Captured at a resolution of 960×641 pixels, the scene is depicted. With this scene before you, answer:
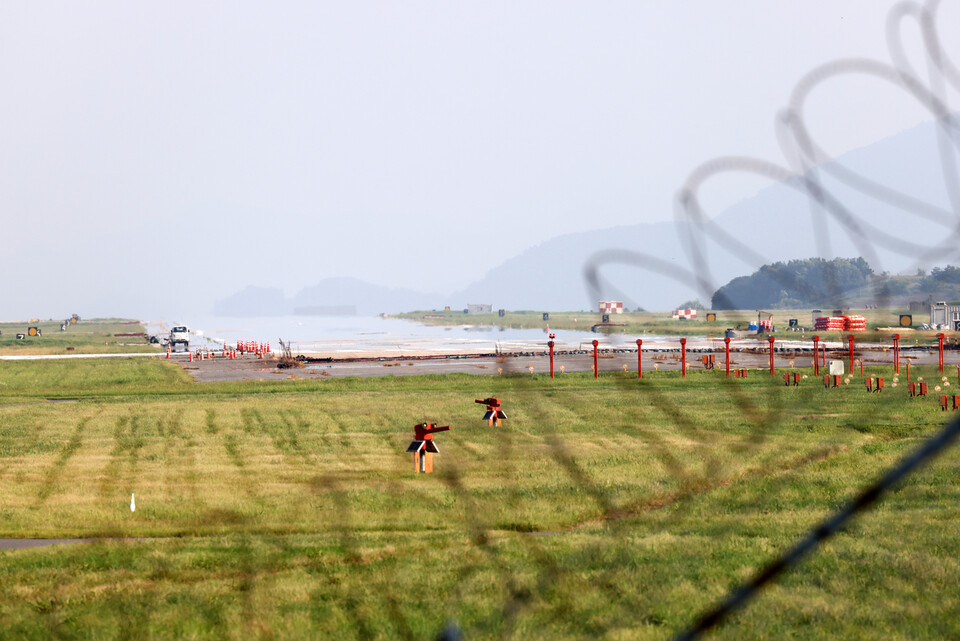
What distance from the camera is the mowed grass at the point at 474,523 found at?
41.7 feet

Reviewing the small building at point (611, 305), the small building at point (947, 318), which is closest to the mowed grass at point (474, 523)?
the small building at point (611, 305)

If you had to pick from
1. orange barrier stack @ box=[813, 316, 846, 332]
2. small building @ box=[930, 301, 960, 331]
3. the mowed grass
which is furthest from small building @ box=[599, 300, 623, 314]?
small building @ box=[930, 301, 960, 331]

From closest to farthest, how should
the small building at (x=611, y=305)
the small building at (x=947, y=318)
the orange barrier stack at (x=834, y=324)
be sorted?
the small building at (x=611, y=305) < the orange barrier stack at (x=834, y=324) < the small building at (x=947, y=318)

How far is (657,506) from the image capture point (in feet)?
70.1

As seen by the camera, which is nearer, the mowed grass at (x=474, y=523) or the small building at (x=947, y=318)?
the mowed grass at (x=474, y=523)

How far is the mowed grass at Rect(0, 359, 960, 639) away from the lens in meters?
12.7

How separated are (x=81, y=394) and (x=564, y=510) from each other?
44033 millimetres

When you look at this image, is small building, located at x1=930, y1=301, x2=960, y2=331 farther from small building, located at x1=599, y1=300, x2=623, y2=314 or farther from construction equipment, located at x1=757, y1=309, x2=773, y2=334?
small building, located at x1=599, y1=300, x2=623, y2=314

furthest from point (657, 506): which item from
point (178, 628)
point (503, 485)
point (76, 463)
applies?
point (76, 463)

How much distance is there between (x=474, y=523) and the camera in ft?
67.7

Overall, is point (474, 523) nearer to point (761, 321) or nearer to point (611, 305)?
point (761, 321)

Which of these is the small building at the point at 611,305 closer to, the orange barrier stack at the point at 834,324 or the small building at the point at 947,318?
the orange barrier stack at the point at 834,324

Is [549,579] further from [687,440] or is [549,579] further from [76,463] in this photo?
[76,463]

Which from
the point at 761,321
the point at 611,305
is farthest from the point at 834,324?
the point at 611,305
